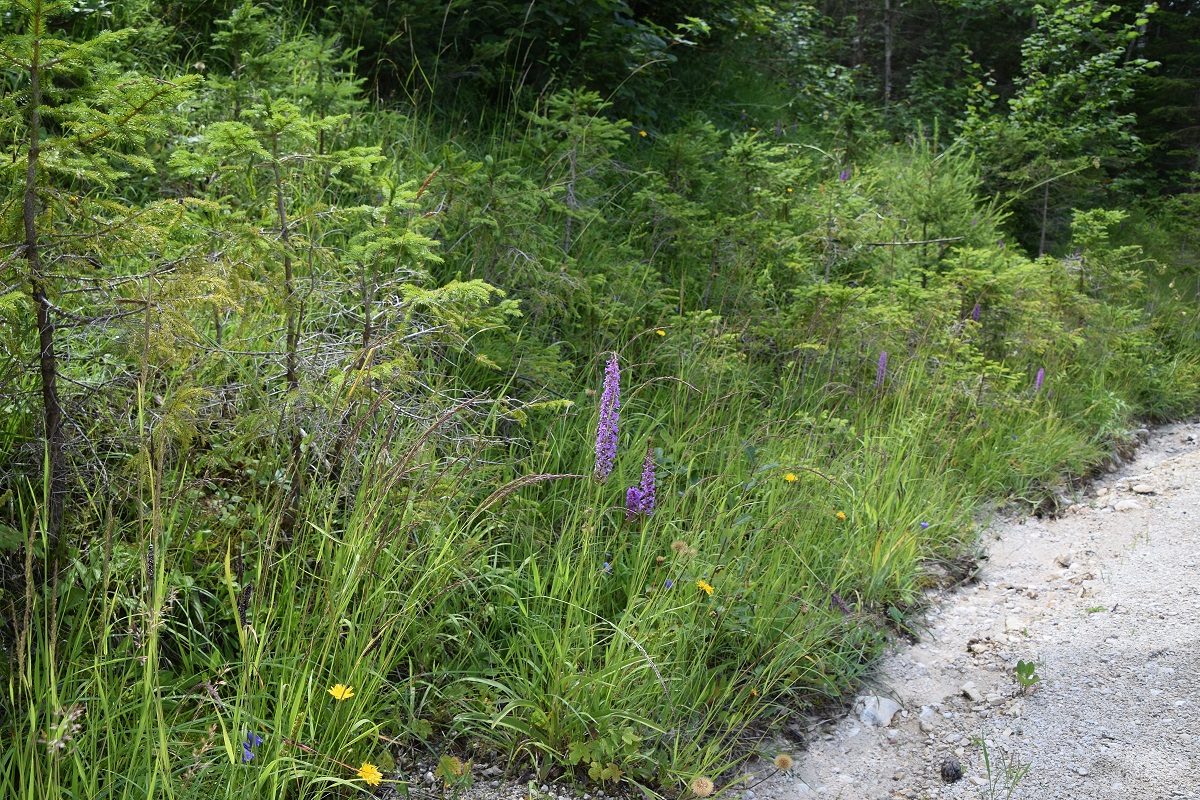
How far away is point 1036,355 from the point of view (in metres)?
6.36

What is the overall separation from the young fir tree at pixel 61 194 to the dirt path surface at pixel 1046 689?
2153 mm

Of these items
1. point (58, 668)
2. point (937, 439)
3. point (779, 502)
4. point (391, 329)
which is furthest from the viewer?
point (937, 439)

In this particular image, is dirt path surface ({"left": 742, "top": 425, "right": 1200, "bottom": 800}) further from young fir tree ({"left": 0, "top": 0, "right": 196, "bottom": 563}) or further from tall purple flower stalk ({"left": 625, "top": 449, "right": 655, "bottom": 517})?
Answer: young fir tree ({"left": 0, "top": 0, "right": 196, "bottom": 563})

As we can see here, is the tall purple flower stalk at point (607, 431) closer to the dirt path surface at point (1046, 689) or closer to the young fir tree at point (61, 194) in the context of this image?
the dirt path surface at point (1046, 689)

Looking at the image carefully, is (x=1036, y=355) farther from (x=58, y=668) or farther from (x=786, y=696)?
(x=58, y=668)

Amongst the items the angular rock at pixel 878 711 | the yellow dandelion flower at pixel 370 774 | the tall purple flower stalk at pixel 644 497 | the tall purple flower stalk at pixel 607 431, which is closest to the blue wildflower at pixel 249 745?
the yellow dandelion flower at pixel 370 774

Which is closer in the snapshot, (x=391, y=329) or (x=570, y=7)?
(x=391, y=329)

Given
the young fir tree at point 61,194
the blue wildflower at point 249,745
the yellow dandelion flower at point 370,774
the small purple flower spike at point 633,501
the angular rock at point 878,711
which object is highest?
the young fir tree at point 61,194

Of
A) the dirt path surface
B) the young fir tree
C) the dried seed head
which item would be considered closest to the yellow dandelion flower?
the dried seed head

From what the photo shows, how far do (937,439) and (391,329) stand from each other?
Answer: 3038mm

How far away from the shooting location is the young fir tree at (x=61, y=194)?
1.88 meters

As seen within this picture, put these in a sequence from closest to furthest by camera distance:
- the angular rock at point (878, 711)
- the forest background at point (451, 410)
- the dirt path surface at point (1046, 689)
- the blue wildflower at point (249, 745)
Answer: the blue wildflower at point (249, 745)
the forest background at point (451, 410)
the dirt path surface at point (1046, 689)
the angular rock at point (878, 711)

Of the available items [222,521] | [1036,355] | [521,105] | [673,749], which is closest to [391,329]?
[222,521]

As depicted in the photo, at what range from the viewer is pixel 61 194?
196 cm
